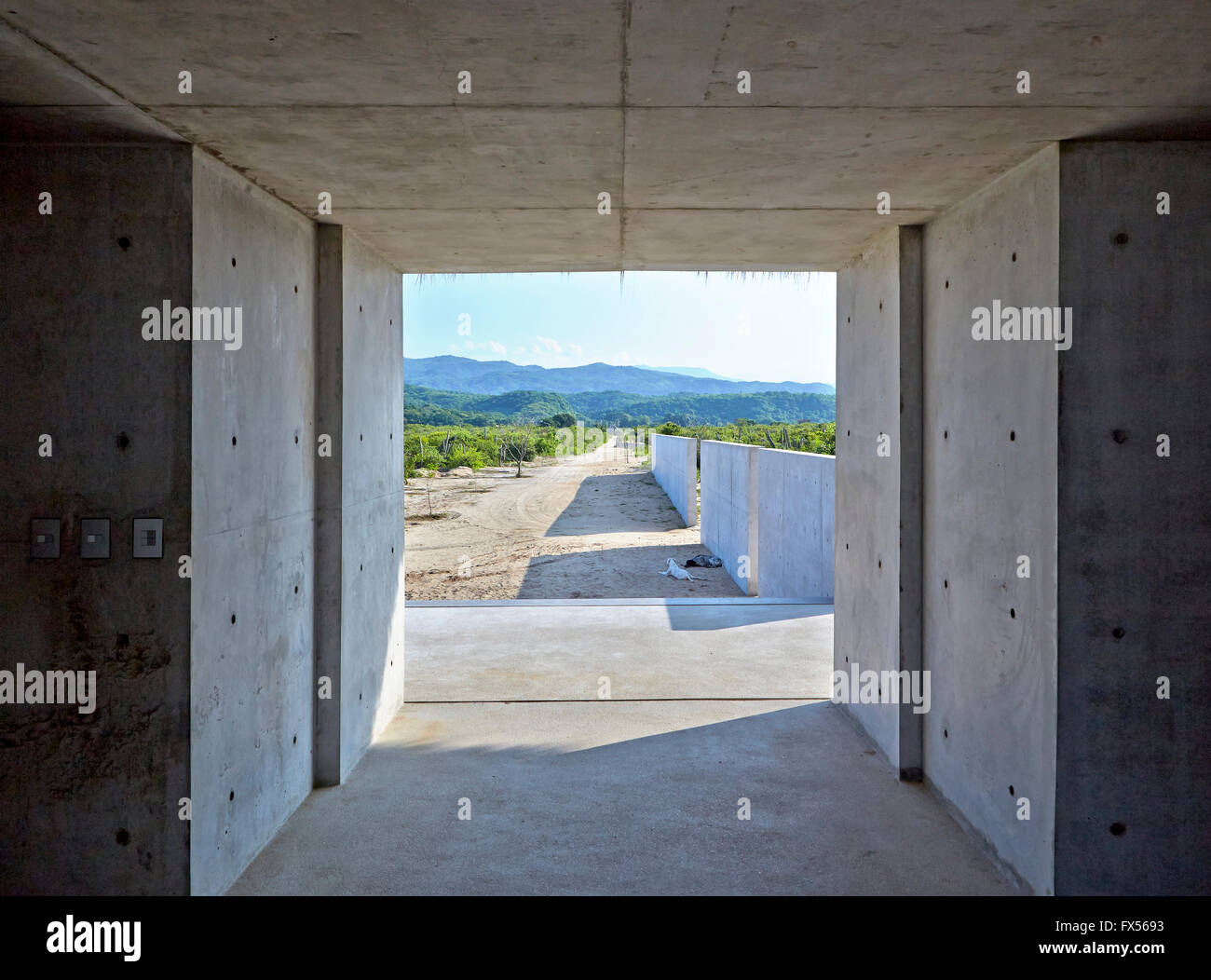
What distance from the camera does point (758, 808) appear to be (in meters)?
3.82

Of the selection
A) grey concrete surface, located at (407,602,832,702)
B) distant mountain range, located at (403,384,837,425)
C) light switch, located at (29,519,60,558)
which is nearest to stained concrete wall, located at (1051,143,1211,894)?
grey concrete surface, located at (407,602,832,702)

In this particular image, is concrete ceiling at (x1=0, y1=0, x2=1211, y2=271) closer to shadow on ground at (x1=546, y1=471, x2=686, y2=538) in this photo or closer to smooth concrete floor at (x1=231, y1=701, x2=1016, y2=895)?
smooth concrete floor at (x1=231, y1=701, x2=1016, y2=895)

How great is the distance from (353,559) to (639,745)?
187cm

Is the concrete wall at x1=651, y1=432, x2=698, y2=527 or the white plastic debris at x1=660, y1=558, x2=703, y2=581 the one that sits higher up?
the concrete wall at x1=651, y1=432, x2=698, y2=527

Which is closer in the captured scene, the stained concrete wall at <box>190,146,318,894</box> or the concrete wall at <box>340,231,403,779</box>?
the stained concrete wall at <box>190,146,318,894</box>

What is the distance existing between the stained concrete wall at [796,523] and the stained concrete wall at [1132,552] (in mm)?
4443

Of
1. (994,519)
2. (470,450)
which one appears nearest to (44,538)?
(994,519)

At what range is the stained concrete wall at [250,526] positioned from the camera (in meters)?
2.94

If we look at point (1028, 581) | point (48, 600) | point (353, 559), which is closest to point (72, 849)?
point (48, 600)

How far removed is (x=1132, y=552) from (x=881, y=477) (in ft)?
5.53

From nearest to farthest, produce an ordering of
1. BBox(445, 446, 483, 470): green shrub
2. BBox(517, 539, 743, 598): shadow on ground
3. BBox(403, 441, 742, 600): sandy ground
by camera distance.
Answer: BBox(517, 539, 743, 598): shadow on ground
BBox(403, 441, 742, 600): sandy ground
BBox(445, 446, 483, 470): green shrub

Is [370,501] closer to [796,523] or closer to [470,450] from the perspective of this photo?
[796,523]

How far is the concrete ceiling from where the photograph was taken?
210cm

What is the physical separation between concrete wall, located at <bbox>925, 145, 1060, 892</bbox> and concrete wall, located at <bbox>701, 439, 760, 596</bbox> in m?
6.49
